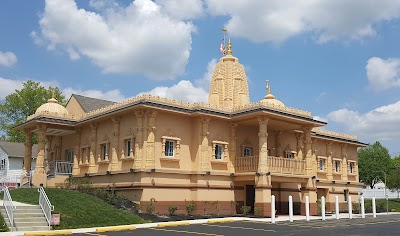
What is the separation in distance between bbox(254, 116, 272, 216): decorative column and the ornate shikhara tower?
6171 mm

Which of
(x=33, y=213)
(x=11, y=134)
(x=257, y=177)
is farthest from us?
(x=11, y=134)

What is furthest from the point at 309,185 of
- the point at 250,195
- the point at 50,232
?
the point at 50,232

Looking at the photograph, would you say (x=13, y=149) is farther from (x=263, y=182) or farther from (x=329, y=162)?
A: (x=329, y=162)

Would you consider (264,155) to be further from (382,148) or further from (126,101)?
(382,148)

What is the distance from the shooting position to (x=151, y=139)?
1083 inches

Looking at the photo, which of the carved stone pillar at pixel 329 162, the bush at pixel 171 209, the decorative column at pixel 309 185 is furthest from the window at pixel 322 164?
the bush at pixel 171 209

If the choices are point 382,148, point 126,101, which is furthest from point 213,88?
point 382,148

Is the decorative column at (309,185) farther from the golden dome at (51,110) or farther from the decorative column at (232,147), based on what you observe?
the golden dome at (51,110)

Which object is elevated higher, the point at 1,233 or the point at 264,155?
the point at 264,155

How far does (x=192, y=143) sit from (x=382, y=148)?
225 feet

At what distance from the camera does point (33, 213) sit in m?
21.4

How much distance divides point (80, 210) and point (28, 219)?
2.91 metres

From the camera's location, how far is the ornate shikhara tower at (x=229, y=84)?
115 feet

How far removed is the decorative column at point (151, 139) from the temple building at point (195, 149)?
0.06m
